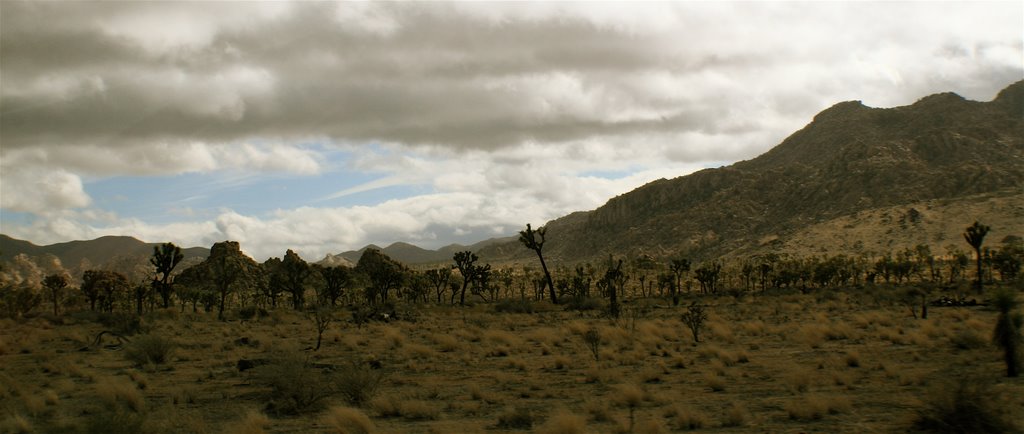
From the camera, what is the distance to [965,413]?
36.9 feet

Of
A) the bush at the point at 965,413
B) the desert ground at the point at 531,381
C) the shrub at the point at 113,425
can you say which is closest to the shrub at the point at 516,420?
the desert ground at the point at 531,381

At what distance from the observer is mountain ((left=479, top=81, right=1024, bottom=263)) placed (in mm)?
124312

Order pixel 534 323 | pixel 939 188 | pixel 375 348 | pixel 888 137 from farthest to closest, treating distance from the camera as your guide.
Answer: pixel 888 137 < pixel 939 188 < pixel 534 323 < pixel 375 348

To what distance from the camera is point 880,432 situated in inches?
459

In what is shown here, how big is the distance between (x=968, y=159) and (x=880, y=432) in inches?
6894

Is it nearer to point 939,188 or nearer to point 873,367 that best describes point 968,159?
point 939,188

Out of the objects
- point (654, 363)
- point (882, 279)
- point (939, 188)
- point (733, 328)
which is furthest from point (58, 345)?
point (939, 188)

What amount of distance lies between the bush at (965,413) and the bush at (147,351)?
23.2 meters

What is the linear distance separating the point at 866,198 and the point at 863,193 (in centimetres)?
297

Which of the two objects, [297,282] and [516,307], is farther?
[297,282]

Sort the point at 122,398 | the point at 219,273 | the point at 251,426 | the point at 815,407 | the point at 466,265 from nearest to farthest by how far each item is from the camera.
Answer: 1. the point at 251,426
2. the point at 815,407
3. the point at 122,398
4. the point at 466,265
5. the point at 219,273

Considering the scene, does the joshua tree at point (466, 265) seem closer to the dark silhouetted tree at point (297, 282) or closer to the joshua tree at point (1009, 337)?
the dark silhouetted tree at point (297, 282)

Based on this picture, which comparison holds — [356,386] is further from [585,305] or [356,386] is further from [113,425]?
[585,305]

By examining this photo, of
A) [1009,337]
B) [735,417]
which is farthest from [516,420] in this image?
[1009,337]
